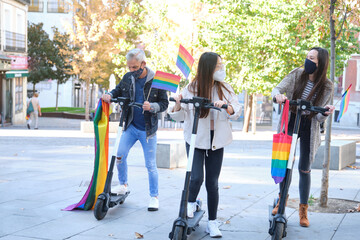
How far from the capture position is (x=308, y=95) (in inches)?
227

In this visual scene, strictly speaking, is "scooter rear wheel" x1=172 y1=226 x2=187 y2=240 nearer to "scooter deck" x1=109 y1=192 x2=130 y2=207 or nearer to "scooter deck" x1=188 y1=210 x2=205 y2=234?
"scooter deck" x1=188 y1=210 x2=205 y2=234

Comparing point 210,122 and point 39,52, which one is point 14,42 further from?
point 210,122

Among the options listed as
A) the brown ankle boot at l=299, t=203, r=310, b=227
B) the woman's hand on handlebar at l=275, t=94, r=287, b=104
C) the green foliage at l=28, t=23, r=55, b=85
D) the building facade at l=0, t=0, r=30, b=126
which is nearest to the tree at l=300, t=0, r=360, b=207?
the brown ankle boot at l=299, t=203, r=310, b=227

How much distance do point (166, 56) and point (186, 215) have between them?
904 inches

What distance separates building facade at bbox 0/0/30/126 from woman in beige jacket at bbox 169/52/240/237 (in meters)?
25.6

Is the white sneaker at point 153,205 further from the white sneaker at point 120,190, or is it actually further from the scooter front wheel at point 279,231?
→ the scooter front wheel at point 279,231

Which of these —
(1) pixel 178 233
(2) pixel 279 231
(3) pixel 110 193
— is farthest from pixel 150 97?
(2) pixel 279 231

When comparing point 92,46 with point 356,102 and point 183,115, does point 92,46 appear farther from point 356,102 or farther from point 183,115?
point 183,115

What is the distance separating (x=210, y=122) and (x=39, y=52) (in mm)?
45602

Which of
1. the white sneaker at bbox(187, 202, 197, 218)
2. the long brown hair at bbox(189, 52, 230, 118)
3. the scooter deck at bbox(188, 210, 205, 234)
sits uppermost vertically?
the long brown hair at bbox(189, 52, 230, 118)

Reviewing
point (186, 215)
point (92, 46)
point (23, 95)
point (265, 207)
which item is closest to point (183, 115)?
point (186, 215)

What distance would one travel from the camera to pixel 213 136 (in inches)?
210

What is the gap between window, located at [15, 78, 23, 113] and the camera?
32.7 meters

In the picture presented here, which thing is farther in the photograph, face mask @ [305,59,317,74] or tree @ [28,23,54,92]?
tree @ [28,23,54,92]
